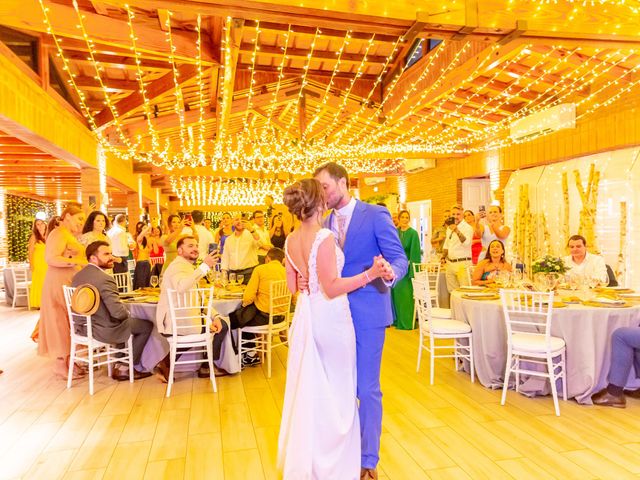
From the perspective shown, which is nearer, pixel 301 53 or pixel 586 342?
pixel 586 342

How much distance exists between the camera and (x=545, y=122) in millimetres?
8062

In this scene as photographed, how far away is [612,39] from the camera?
4062mm

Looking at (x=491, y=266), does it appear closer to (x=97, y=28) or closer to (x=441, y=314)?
(x=441, y=314)

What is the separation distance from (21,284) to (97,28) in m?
6.95

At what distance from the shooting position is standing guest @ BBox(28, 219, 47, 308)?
864cm

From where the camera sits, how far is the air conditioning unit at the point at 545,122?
25.3ft

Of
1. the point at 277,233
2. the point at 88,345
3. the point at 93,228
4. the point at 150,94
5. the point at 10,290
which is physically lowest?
the point at 10,290

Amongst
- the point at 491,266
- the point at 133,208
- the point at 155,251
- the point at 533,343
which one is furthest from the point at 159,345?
the point at 133,208

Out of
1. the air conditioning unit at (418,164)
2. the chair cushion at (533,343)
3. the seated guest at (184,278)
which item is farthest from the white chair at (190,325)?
the air conditioning unit at (418,164)

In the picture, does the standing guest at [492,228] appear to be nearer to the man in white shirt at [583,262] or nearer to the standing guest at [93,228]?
the man in white shirt at [583,262]

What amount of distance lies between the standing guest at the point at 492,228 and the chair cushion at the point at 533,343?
2740 millimetres

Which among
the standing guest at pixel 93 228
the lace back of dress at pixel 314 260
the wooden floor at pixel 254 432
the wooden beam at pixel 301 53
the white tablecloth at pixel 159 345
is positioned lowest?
the wooden floor at pixel 254 432

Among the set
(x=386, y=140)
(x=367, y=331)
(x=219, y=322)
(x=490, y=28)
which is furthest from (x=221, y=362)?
(x=386, y=140)

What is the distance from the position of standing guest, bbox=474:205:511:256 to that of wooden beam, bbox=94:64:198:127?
4.49 meters
